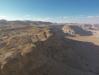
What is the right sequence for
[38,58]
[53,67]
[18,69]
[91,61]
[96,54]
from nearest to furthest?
[18,69], [38,58], [53,67], [91,61], [96,54]

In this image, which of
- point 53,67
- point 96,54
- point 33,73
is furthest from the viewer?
point 96,54

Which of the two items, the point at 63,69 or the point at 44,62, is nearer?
the point at 44,62

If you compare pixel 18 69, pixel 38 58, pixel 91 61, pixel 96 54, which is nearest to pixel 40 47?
pixel 38 58

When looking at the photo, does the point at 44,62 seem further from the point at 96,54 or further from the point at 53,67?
the point at 96,54

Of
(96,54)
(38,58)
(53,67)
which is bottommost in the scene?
(96,54)

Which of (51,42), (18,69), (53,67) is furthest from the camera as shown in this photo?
(51,42)

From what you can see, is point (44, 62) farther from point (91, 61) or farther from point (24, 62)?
point (91, 61)

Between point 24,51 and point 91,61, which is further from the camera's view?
point 91,61

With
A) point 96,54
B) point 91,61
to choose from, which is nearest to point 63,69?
point 91,61

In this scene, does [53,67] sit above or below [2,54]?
below
